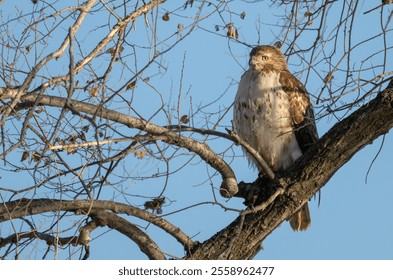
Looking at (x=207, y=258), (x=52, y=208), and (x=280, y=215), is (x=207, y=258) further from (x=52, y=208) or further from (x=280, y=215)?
(x=52, y=208)

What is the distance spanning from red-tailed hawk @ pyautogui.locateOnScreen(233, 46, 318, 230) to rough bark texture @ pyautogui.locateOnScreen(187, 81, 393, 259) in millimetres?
1182

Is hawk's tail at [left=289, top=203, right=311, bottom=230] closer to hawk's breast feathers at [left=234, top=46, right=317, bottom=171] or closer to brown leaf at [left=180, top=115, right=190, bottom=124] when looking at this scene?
hawk's breast feathers at [left=234, top=46, right=317, bottom=171]

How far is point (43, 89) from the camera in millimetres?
4457

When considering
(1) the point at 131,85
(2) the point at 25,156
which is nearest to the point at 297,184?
(1) the point at 131,85

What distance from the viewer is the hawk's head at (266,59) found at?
666 centimetres

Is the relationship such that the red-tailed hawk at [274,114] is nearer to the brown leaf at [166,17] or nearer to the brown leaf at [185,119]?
the brown leaf at [166,17]

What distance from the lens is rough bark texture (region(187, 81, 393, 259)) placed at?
5.00m

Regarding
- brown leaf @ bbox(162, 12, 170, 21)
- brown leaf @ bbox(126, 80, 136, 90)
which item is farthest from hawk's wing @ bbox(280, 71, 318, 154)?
brown leaf @ bbox(126, 80, 136, 90)

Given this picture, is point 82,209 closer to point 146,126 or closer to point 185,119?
point 146,126

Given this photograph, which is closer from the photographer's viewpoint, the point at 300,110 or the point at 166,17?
the point at 166,17

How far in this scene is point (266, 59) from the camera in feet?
21.9

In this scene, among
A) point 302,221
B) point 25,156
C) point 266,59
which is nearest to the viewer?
point 25,156

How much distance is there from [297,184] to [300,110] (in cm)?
143
